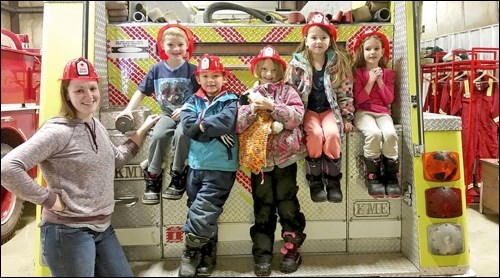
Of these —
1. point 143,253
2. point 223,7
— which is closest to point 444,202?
point 143,253

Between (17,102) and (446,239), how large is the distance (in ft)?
11.6

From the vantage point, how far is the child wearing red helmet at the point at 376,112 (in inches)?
111

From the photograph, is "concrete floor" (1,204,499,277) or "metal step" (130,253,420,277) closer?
"concrete floor" (1,204,499,277)

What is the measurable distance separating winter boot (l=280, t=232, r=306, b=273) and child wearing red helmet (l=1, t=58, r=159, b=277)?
0.93 metres

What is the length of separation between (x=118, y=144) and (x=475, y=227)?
2.46 m

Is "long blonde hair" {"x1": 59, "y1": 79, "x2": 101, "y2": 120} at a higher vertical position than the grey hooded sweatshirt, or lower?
higher

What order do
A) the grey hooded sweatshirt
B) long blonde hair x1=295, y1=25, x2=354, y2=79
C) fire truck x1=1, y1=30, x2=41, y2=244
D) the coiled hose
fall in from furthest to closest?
the coiled hose → fire truck x1=1, y1=30, x2=41, y2=244 → long blonde hair x1=295, y1=25, x2=354, y2=79 → the grey hooded sweatshirt

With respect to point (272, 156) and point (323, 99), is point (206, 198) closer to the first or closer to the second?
point (272, 156)

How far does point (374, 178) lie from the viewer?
284 centimetres

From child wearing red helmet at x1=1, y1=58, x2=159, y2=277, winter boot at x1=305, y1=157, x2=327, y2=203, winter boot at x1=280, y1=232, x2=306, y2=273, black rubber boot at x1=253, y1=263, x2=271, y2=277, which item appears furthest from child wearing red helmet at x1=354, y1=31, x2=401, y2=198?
child wearing red helmet at x1=1, y1=58, x2=159, y2=277

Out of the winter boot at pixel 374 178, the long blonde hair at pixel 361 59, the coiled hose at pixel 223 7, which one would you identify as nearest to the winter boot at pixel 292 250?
the winter boot at pixel 374 178

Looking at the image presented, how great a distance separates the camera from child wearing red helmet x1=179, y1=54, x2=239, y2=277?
2.58 m

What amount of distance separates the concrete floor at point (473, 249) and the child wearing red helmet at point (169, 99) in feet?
2.56

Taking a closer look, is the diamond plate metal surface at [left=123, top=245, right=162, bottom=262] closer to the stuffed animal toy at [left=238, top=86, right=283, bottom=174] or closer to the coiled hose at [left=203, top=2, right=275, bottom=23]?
the stuffed animal toy at [left=238, top=86, right=283, bottom=174]
